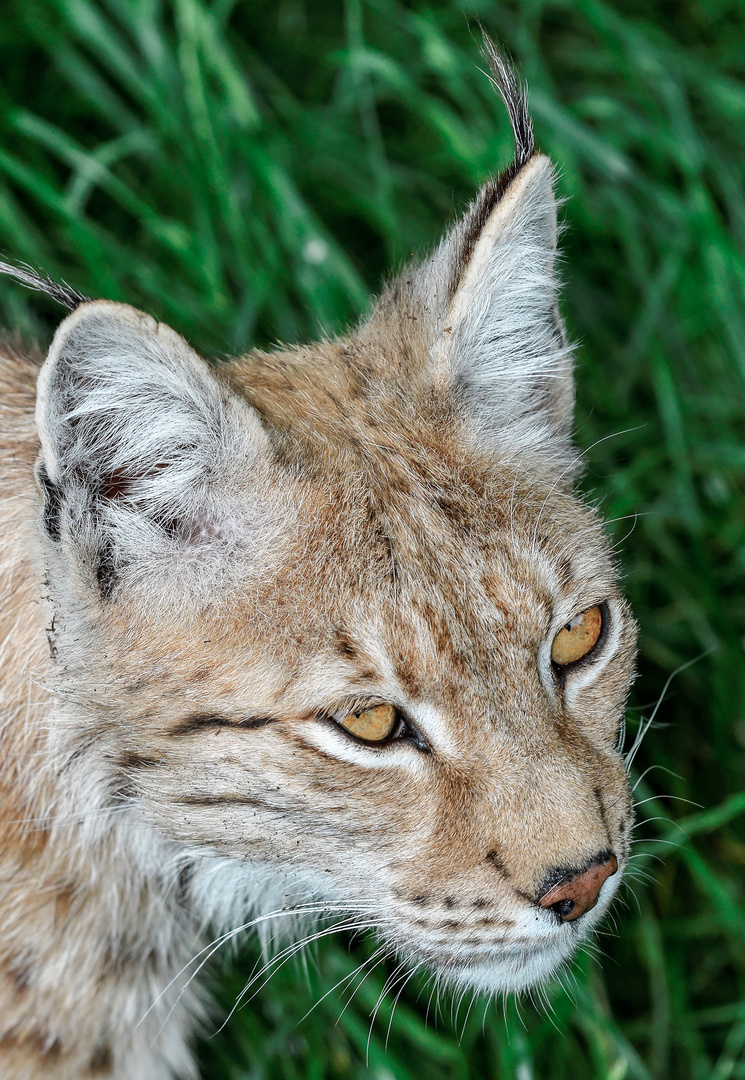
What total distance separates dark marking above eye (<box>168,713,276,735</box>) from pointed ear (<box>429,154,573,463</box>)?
1.01m

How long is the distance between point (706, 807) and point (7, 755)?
2957mm

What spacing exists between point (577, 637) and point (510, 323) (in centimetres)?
90

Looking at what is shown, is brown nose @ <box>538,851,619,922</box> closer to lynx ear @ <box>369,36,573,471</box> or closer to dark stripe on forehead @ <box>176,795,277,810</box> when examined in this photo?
dark stripe on forehead @ <box>176,795,277,810</box>

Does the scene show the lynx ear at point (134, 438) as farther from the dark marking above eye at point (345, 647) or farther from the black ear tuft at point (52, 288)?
the dark marking above eye at point (345, 647)

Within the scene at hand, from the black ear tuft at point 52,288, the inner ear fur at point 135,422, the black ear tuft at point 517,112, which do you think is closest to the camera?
the inner ear fur at point 135,422

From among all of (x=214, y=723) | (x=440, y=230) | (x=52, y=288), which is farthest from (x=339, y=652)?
(x=440, y=230)

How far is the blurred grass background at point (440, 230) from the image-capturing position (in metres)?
4.26

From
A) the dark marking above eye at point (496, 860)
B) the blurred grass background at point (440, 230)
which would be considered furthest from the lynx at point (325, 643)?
the blurred grass background at point (440, 230)

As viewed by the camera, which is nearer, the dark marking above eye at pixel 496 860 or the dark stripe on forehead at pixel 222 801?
the dark marking above eye at pixel 496 860

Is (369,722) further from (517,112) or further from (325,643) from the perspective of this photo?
(517,112)

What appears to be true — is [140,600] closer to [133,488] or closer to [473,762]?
[133,488]

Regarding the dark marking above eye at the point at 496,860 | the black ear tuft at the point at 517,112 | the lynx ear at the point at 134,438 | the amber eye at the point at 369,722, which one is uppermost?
the black ear tuft at the point at 517,112

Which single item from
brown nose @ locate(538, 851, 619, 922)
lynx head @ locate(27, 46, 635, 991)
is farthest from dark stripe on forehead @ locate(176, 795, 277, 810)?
brown nose @ locate(538, 851, 619, 922)

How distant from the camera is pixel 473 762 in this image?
258 cm
